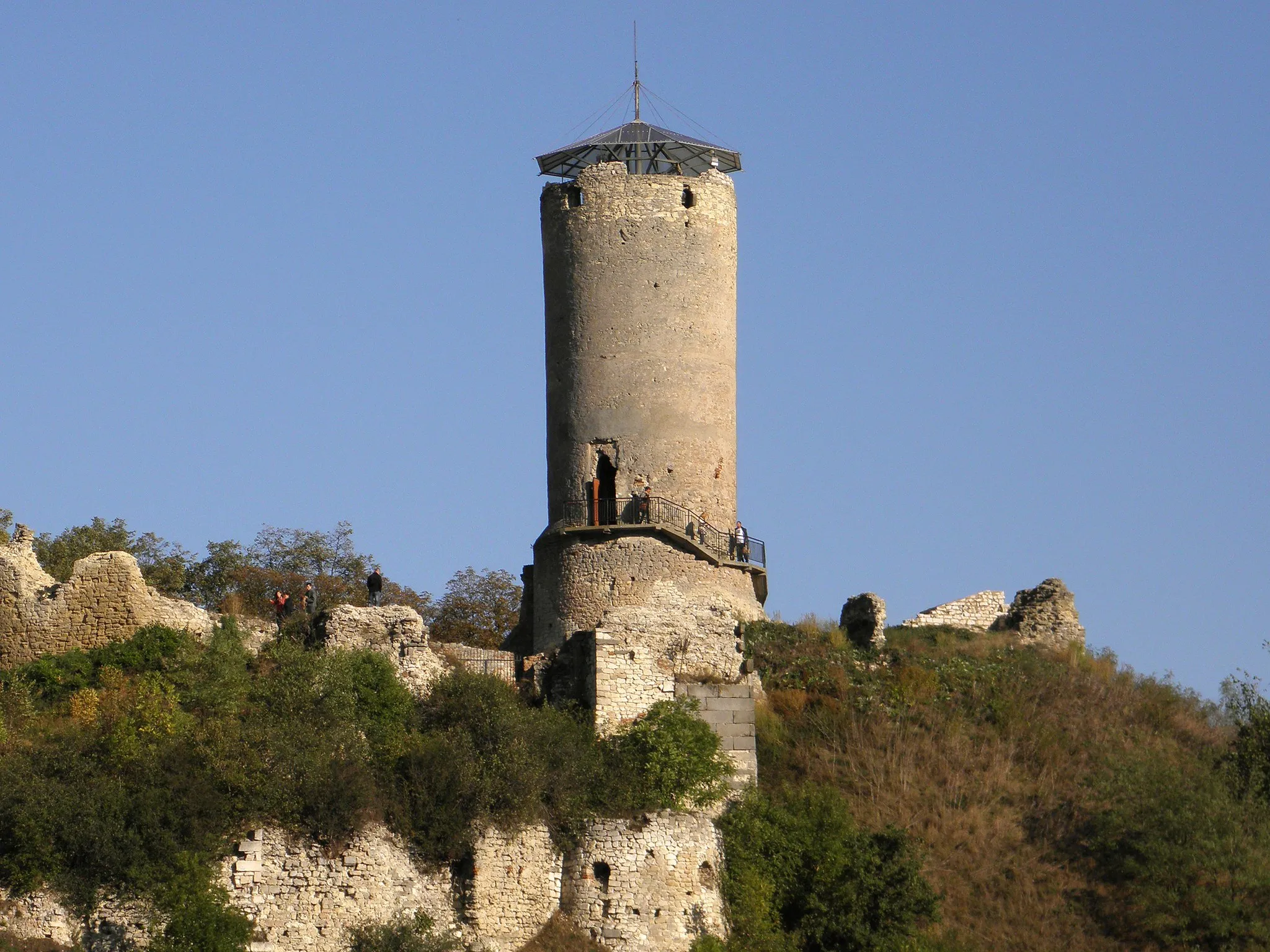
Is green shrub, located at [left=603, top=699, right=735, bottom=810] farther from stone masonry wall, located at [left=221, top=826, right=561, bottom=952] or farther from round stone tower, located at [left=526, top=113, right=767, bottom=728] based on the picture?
round stone tower, located at [left=526, top=113, right=767, bottom=728]

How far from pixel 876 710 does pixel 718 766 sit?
3.22 metres

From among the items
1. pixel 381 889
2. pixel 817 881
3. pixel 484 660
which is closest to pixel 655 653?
pixel 484 660

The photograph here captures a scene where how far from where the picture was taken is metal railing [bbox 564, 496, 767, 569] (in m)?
36.4

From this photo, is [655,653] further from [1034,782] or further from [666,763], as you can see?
[1034,782]

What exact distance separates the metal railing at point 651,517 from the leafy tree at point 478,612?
716 cm

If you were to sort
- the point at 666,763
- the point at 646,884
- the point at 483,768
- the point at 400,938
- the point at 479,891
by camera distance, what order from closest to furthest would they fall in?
the point at 400,938
the point at 479,891
the point at 483,768
the point at 646,884
the point at 666,763

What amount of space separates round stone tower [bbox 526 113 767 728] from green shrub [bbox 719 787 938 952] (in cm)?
359

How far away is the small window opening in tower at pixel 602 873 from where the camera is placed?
3162 centimetres

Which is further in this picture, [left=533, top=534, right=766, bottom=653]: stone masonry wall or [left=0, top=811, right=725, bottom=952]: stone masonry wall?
[left=533, top=534, right=766, bottom=653]: stone masonry wall

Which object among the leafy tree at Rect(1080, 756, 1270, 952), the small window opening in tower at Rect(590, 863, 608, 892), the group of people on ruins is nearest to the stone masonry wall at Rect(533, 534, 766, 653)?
the group of people on ruins

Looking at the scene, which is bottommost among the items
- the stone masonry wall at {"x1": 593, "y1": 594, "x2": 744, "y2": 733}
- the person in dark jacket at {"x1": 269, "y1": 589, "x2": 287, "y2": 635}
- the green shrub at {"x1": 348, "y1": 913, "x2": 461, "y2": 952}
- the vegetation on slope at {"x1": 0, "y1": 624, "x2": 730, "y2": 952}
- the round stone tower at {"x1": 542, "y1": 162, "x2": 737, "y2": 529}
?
the green shrub at {"x1": 348, "y1": 913, "x2": 461, "y2": 952}

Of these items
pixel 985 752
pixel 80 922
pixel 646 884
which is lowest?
pixel 80 922

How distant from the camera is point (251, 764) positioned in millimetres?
30109

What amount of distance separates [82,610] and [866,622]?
37.1 feet
